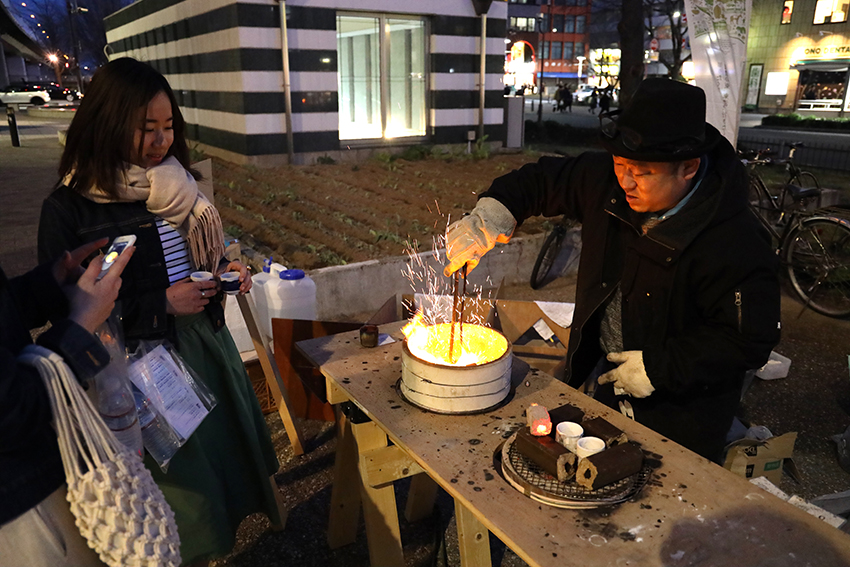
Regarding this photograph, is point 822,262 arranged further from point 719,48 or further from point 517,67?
point 517,67

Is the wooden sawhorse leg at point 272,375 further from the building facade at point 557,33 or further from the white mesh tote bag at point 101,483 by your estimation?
the building facade at point 557,33

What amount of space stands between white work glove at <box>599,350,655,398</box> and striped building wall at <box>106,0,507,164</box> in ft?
39.3

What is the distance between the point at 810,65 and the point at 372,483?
165 feet

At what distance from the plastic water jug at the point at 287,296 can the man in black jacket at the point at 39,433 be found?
335cm

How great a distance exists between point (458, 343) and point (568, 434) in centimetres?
78

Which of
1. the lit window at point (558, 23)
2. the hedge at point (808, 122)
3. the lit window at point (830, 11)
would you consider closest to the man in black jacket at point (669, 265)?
the hedge at point (808, 122)

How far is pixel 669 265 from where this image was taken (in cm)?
264

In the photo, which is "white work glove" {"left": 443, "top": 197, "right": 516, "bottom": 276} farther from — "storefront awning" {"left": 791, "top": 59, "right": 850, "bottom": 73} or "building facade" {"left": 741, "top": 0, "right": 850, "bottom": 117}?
"storefront awning" {"left": 791, "top": 59, "right": 850, "bottom": 73}

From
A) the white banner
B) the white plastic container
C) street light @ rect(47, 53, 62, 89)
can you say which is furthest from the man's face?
street light @ rect(47, 53, 62, 89)

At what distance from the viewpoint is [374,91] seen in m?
15.1

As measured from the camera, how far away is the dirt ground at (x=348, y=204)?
25.5 feet

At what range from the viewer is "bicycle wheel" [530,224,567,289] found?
770cm

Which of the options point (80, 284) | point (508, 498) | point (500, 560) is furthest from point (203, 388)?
point (500, 560)

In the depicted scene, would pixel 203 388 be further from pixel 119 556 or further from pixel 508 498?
pixel 508 498
